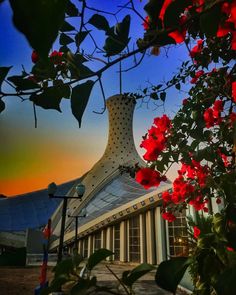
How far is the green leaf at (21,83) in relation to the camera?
0.59 metres

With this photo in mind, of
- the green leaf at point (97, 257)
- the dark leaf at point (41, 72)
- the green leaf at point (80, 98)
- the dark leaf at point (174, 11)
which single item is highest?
the dark leaf at point (174, 11)

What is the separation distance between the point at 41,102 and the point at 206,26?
381 millimetres

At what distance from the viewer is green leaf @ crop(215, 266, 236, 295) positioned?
0.40 m

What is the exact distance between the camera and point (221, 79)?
271 cm

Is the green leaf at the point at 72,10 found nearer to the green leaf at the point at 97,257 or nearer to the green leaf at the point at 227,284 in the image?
the green leaf at the point at 97,257

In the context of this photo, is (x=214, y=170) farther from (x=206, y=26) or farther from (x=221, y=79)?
(x=206, y=26)

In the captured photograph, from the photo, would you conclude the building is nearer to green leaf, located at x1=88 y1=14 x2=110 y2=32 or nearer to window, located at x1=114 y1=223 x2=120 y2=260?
window, located at x1=114 y1=223 x2=120 y2=260

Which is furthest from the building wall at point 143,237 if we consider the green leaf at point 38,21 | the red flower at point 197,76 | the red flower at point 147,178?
the green leaf at point 38,21

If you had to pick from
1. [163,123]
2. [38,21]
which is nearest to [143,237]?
[163,123]

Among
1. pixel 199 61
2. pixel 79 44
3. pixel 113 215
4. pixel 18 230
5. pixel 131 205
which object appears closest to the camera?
pixel 79 44

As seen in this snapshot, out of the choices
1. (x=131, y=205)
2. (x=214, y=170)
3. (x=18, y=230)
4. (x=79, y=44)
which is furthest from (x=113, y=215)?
(x=18, y=230)

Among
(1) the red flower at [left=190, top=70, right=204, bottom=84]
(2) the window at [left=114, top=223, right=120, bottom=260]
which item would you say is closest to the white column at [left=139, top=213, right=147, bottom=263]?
(2) the window at [left=114, top=223, right=120, bottom=260]

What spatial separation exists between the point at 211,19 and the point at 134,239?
16.3 meters

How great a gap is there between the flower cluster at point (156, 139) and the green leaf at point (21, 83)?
5.25 feet
